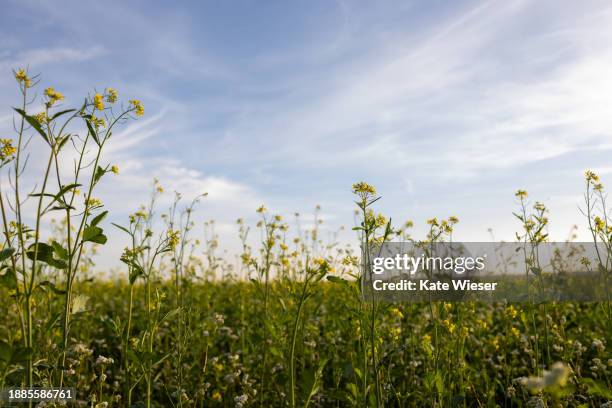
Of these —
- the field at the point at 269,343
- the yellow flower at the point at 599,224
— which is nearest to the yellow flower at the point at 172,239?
the field at the point at 269,343

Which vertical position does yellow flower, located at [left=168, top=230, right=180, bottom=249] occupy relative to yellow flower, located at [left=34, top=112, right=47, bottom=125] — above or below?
below

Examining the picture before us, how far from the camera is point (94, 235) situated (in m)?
2.53

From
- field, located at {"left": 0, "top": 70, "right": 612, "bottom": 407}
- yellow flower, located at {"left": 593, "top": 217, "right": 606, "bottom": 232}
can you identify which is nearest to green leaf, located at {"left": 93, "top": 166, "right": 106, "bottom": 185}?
field, located at {"left": 0, "top": 70, "right": 612, "bottom": 407}

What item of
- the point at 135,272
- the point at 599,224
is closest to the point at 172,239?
the point at 135,272

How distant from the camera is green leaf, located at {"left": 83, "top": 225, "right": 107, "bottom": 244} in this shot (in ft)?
8.18

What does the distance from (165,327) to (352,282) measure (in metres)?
3.83

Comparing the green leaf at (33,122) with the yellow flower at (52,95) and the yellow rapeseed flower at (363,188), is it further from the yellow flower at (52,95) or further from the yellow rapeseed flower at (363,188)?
the yellow rapeseed flower at (363,188)

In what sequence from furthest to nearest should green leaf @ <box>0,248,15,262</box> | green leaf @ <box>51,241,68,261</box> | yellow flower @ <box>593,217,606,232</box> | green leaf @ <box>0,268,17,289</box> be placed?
1. yellow flower @ <box>593,217,606,232</box>
2. green leaf @ <box>51,241,68,261</box>
3. green leaf @ <box>0,268,17,289</box>
4. green leaf @ <box>0,248,15,262</box>

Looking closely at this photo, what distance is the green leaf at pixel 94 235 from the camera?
2.49m

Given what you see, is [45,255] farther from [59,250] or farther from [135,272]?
[135,272]

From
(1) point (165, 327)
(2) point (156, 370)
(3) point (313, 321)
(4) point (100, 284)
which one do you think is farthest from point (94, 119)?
(4) point (100, 284)

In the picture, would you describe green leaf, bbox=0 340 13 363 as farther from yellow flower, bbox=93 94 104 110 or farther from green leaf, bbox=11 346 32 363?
yellow flower, bbox=93 94 104 110

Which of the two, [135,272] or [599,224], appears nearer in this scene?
[135,272]

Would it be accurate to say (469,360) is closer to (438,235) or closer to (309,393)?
(438,235)
